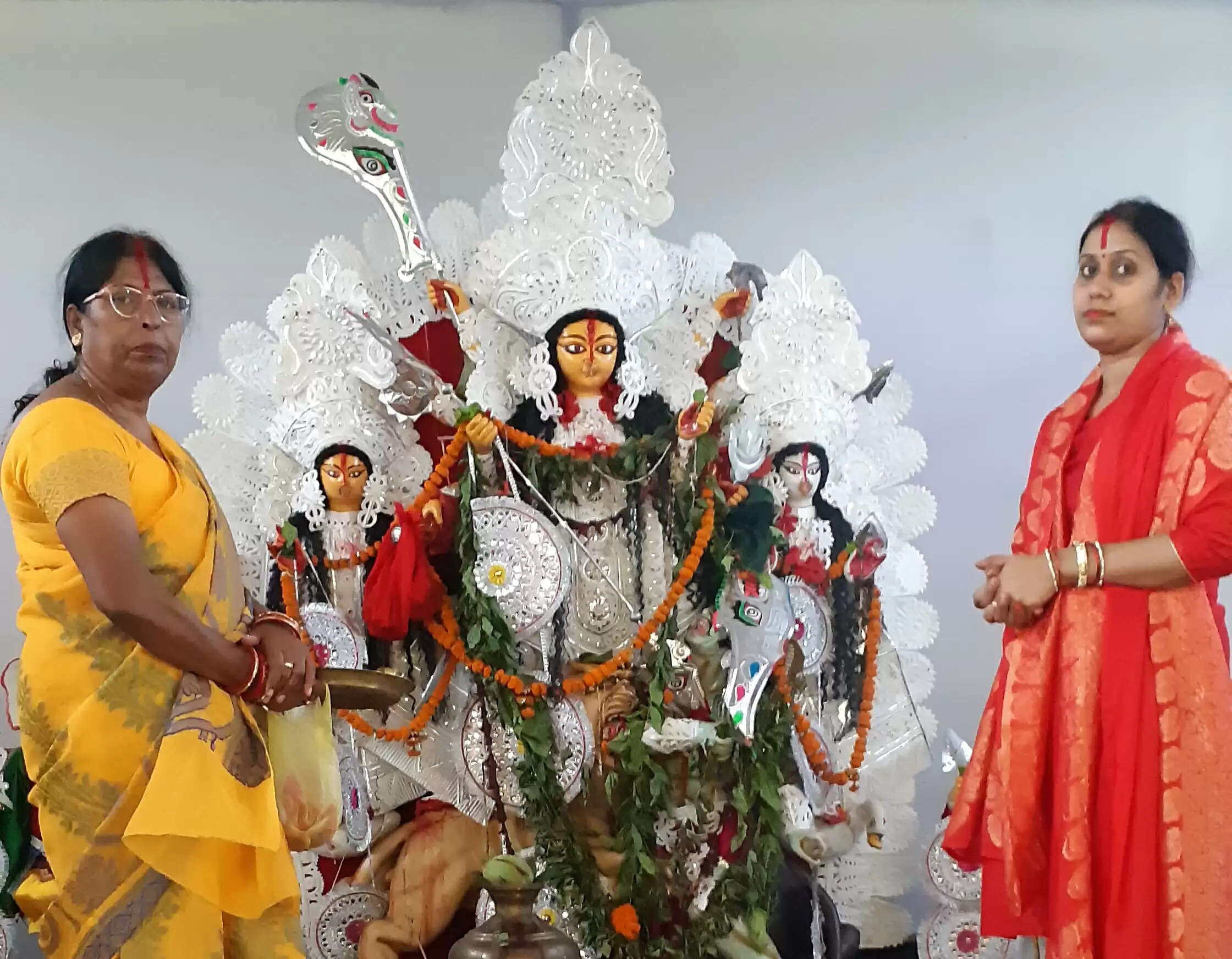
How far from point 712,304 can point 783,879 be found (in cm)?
151

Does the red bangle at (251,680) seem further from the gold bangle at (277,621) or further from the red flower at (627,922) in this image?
the red flower at (627,922)

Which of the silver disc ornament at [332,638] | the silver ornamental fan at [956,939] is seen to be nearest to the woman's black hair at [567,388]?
the silver disc ornament at [332,638]

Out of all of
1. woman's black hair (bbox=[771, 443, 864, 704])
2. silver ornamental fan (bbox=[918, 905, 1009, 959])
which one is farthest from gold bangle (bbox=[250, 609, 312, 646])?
silver ornamental fan (bbox=[918, 905, 1009, 959])

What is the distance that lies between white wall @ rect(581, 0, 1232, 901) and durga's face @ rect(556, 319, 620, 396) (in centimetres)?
39

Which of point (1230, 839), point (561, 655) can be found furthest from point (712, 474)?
point (1230, 839)

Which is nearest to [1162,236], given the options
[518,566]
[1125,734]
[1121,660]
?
[1121,660]

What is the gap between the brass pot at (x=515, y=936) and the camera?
8.42 feet

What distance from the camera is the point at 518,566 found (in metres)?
2.96

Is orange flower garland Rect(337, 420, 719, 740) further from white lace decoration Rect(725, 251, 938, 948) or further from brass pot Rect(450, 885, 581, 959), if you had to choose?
brass pot Rect(450, 885, 581, 959)

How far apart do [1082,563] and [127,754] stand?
161 cm

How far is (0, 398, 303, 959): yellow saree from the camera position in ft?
5.75

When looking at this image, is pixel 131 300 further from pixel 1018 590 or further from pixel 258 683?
pixel 1018 590

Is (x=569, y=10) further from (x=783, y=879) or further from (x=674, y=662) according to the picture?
(x=783, y=879)

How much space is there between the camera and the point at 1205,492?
6.44 ft
